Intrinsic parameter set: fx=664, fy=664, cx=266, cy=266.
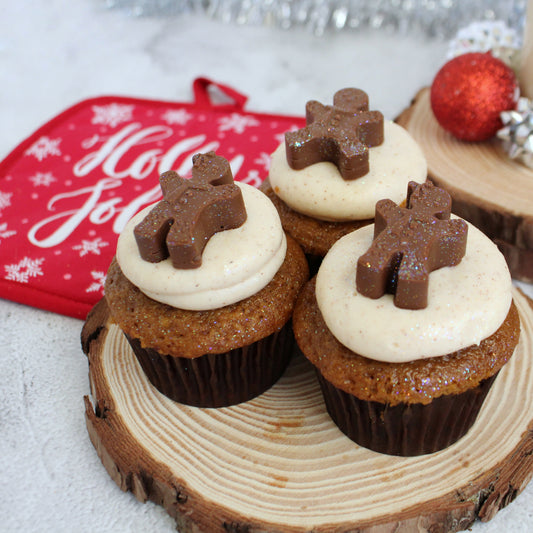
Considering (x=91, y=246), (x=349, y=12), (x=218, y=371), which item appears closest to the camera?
(x=218, y=371)

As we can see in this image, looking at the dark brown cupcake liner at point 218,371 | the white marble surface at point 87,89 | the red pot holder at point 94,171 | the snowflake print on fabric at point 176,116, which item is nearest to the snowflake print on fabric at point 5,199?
the red pot holder at point 94,171

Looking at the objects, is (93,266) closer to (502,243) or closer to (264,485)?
(264,485)

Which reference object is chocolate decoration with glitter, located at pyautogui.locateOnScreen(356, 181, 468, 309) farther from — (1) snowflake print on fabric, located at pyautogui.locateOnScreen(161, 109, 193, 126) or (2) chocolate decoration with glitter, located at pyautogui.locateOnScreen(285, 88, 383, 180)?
(1) snowflake print on fabric, located at pyautogui.locateOnScreen(161, 109, 193, 126)

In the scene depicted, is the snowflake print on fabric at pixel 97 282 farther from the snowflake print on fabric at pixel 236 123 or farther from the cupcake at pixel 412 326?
the snowflake print on fabric at pixel 236 123

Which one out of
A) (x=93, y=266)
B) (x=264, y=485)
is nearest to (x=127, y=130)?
(x=93, y=266)

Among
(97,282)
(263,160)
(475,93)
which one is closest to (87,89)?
(263,160)

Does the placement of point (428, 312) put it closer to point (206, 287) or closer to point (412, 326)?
point (412, 326)
